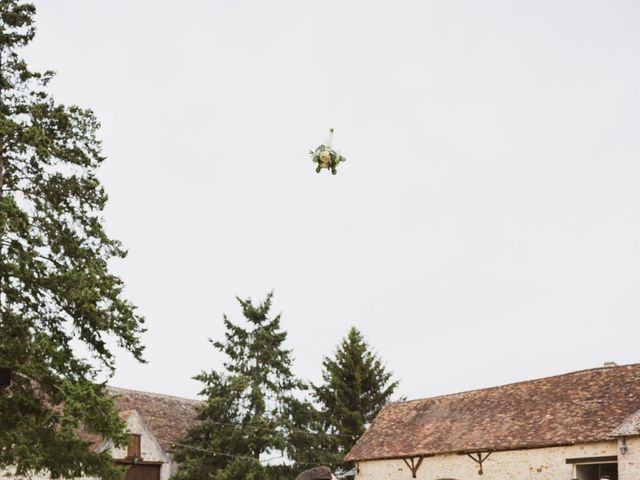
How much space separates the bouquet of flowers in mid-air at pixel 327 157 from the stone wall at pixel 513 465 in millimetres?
14277

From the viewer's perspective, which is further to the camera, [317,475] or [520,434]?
[520,434]

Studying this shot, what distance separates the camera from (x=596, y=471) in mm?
22125

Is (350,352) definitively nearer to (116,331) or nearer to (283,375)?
(283,375)

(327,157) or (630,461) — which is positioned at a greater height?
(327,157)

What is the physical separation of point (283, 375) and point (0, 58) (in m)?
20.5

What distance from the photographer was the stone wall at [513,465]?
848 inches

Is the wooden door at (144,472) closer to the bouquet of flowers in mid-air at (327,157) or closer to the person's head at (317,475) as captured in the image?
the bouquet of flowers in mid-air at (327,157)

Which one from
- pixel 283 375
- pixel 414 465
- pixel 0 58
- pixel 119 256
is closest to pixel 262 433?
pixel 283 375

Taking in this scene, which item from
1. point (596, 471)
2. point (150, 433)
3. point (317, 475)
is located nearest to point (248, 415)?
point (150, 433)

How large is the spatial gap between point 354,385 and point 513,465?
49.4 ft

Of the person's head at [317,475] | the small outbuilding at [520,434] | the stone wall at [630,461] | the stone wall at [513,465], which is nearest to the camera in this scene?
the person's head at [317,475]

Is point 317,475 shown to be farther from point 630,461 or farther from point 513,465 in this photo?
point 513,465

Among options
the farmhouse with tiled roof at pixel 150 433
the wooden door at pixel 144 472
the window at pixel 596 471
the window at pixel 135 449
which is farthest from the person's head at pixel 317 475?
the wooden door at pixel 144 472

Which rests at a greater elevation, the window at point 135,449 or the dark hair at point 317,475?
the dark hair at point 317,475
